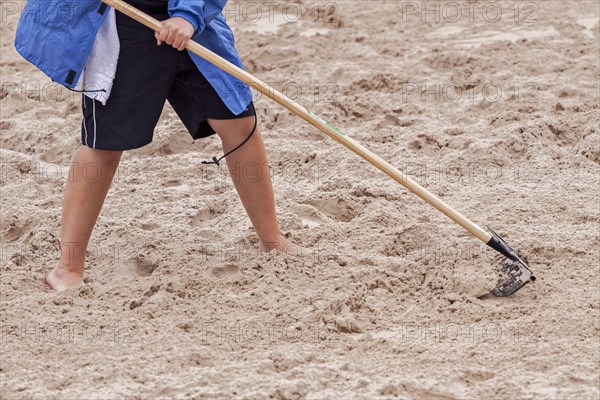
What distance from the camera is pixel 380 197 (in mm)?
4035

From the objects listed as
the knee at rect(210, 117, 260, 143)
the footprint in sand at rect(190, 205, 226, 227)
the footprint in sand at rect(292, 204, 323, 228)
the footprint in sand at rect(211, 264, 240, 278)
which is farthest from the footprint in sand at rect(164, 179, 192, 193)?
the knee at rect(210, 117, 260, 143)

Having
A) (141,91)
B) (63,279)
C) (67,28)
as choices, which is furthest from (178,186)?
(67,28)

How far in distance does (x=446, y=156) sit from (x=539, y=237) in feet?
2.80

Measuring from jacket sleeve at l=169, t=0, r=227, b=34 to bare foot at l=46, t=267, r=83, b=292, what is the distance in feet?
3.26

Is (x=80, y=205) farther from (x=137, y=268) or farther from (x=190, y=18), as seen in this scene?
(x=190, y=18)

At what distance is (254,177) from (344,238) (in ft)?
1.57

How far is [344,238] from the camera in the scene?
12.2 feet

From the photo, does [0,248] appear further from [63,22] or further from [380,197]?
[380,197]

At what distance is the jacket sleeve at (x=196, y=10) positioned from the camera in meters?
3.02

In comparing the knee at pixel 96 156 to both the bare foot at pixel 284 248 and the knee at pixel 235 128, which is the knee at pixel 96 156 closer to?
the knee at pixel 235 128

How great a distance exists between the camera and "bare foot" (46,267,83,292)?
3393mm

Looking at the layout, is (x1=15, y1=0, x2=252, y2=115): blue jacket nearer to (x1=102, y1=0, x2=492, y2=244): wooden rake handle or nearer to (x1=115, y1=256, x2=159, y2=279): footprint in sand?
(x1=102, y1=0, x2=492, y2=244): wooden rake handle

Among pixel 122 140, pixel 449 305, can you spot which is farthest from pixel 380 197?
pixel 122 140

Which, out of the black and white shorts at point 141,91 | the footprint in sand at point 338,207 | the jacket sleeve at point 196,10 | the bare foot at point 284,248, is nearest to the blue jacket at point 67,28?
the jacket sleeve at point 196,10
